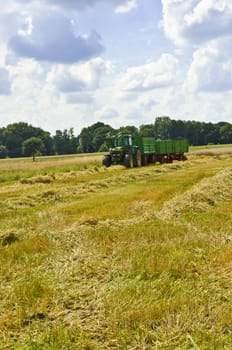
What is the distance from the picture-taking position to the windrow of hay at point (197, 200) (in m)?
10.6

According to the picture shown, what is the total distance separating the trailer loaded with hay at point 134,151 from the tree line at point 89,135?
67735 millimetres

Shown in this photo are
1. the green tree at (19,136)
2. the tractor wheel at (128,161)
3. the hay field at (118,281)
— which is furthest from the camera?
the green tree at (19,136)

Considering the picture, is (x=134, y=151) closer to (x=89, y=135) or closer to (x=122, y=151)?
(x=122, y=151)

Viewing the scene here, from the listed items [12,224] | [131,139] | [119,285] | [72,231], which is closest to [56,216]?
[12,224]

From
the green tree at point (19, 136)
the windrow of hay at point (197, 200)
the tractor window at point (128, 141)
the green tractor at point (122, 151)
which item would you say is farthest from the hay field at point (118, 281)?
the green tree at point (19, 136)

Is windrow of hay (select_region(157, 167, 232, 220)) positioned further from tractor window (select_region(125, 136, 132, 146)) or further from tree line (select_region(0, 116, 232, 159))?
tree line (select_region(0, 116, 232, 159))

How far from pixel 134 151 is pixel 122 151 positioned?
3.17ft

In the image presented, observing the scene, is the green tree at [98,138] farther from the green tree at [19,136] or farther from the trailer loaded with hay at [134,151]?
the trailer loaded with hay at [134,151]

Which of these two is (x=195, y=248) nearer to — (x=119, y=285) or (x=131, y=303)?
(x=119, y=285)

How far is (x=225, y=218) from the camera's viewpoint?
9.61m

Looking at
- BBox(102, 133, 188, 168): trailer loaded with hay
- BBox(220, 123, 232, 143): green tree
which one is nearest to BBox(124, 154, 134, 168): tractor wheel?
BBox(102, 133, 188, 168): trailer loaded with hay

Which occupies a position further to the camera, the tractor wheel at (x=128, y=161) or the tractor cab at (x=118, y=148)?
the tractor cab at (x=118, y=148)

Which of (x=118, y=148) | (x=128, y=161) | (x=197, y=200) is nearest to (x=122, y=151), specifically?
(x=118, y=148)

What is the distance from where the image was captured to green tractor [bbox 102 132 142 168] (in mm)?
30453
